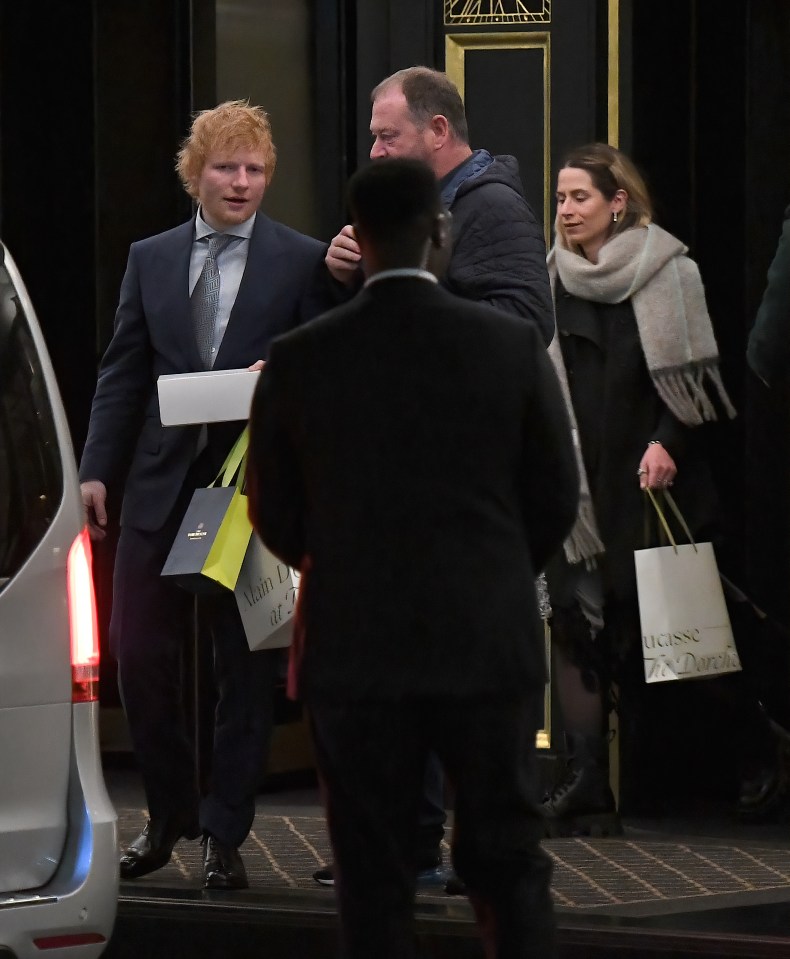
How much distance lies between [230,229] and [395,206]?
6.29ft

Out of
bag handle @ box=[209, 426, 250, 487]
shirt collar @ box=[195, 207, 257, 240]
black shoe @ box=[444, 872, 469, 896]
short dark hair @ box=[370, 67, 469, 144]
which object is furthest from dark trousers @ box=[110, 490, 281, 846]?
short dark hair @ box=[370, 67, 469, 144]

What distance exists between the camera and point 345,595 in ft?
11.4

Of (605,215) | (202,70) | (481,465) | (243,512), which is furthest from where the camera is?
(202,70)

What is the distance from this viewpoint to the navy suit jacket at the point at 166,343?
5.27 meters

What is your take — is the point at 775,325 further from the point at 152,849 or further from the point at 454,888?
the point at 152,849

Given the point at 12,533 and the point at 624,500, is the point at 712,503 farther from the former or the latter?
the point at 12,533

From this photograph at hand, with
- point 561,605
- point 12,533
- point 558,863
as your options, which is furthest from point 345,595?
point 561,605

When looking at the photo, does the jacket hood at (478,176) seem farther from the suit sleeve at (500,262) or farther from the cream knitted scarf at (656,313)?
the cream knitted scarf at (656,313)

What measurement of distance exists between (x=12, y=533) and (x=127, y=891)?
1.56 m

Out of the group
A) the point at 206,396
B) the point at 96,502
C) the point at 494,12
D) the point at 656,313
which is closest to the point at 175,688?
the point at 96,502

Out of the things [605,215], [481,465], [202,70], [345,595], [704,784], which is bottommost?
[704,784]

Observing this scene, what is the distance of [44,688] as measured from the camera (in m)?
3.86

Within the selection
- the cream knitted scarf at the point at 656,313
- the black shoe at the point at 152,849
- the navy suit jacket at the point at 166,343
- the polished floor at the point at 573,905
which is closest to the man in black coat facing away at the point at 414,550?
the polished floor at the point at 573,905

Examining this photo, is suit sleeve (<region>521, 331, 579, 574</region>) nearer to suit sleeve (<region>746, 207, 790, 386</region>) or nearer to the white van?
the white van
